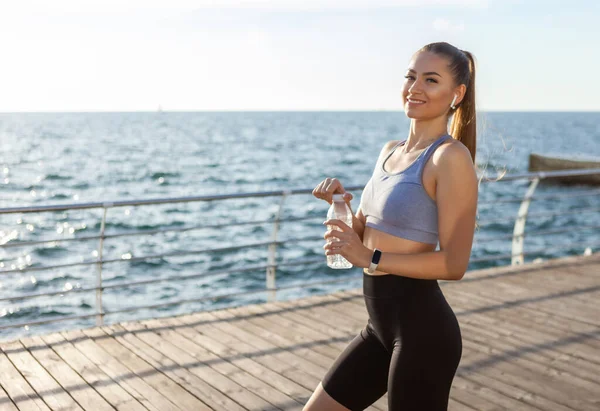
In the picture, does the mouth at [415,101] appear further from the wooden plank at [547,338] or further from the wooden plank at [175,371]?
the wooden plank at [547,338]

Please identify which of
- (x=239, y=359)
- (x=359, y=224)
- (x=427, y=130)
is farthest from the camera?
(x=239, y=359)

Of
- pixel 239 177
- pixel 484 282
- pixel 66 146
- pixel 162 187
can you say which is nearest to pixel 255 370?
pixel 484 282

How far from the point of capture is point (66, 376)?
13.5 feet

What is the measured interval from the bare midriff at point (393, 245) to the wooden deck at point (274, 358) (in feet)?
5.23

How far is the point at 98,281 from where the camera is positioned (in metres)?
5.36

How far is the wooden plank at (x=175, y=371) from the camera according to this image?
3.78 meters

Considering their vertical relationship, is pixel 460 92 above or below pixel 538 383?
above

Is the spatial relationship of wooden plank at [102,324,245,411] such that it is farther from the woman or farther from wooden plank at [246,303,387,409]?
the woman

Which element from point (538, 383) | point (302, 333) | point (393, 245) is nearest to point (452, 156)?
point (393, 245)

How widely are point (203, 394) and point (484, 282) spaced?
3401 millimetres

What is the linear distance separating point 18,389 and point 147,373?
27.6 inches

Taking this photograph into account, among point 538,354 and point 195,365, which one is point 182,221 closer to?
point 195,365

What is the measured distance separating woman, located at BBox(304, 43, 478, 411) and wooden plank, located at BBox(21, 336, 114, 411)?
193 centimetres

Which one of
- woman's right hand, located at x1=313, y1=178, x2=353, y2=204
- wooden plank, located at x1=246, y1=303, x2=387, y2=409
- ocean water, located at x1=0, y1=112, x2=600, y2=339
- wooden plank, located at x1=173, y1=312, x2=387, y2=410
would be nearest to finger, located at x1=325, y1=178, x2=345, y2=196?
woman's right hand, located at x1=313, y1=178, x2=353, y2=204
